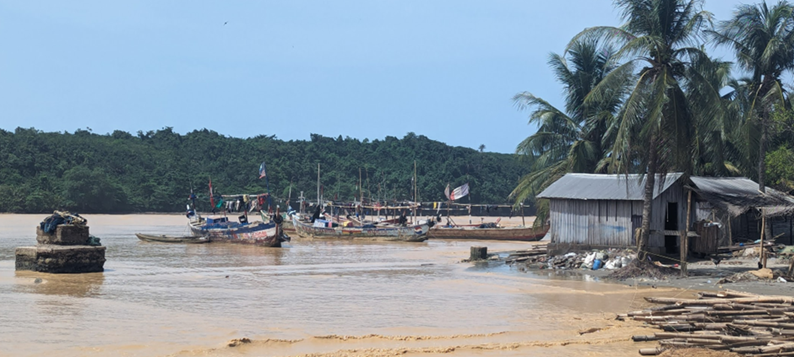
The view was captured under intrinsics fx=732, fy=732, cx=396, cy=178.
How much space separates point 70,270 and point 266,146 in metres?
76.1

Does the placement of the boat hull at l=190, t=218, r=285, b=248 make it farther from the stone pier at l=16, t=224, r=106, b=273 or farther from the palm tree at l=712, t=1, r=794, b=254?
the palm tree at l=712, t=1, r=794, b=254

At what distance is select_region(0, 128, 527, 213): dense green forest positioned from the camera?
2562 inches

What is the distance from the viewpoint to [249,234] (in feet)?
117

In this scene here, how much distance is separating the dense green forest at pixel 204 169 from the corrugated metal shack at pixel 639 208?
4154cm

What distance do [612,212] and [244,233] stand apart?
19821mm

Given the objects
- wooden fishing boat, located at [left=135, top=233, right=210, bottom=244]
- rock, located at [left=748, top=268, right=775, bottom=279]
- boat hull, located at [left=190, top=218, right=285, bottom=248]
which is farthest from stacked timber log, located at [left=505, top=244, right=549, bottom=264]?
wooden fishing boat, located at [left=135, top=233, right=210, bottom=244]

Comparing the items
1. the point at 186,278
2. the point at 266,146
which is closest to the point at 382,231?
the point at 186,278

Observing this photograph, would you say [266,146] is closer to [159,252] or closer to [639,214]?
[159,252]

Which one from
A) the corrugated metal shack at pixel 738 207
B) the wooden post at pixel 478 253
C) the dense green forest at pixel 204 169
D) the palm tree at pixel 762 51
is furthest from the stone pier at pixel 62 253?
the dense green forest at pixel 204 169

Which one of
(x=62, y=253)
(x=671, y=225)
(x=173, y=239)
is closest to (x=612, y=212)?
(x=671, y=225)

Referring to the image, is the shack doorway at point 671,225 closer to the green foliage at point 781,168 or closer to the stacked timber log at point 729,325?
the green foliage at point 781,168

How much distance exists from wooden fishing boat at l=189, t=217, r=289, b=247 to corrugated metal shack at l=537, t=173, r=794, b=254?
15501 millimetres

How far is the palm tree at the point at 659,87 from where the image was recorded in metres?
18.6

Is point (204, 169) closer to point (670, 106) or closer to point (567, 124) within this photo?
point (567, 124)
